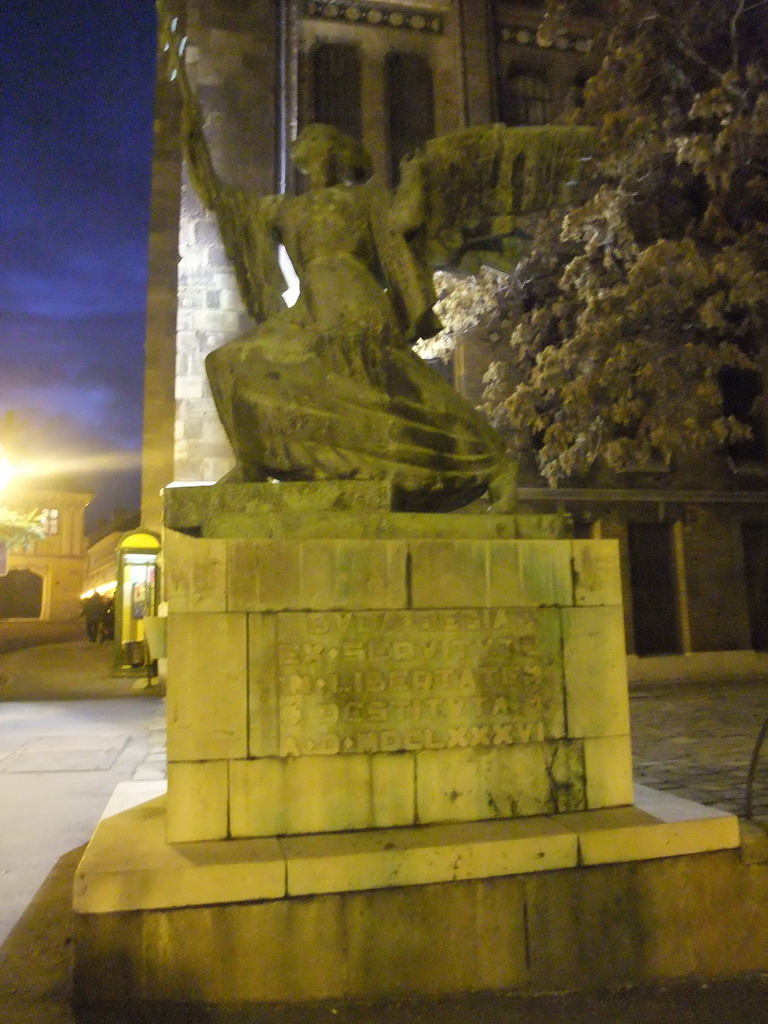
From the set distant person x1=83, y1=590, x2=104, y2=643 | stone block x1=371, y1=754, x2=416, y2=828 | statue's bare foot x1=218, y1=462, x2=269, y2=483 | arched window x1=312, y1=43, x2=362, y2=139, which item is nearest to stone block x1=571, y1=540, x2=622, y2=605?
stone block x1=371, y1=754, x2=416, y2=828

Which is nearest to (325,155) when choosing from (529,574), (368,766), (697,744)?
(529,574)

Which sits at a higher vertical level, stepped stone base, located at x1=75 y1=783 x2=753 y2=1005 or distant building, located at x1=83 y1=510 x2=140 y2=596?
distant building, located at x1=83 y1=510 x2=140 y2=596

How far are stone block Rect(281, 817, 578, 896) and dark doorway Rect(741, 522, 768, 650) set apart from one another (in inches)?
608

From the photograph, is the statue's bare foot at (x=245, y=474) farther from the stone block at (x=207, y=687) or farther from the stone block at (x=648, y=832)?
the stone block at (x=648, y=832)

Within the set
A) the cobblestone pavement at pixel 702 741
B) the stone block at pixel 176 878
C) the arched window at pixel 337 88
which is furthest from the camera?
the arched window at pixel 337 88

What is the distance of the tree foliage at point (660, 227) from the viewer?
9648 mm

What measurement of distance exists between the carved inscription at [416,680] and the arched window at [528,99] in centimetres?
1832

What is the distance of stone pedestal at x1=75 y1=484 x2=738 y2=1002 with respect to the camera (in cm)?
294

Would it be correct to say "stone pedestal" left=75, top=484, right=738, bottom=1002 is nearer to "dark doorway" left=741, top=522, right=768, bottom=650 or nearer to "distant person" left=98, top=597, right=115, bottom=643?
"dark doorway" left=741, top=522, right=768, bottom=650

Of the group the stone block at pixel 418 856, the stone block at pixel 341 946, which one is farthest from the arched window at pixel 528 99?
the stone block at pixel 341 946

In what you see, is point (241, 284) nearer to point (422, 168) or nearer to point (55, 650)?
point (422, 168)

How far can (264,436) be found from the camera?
3.80 metres

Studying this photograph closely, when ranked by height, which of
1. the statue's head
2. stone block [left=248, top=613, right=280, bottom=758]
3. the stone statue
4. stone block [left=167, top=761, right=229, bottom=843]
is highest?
the statue's head

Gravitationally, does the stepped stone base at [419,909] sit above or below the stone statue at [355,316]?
below
